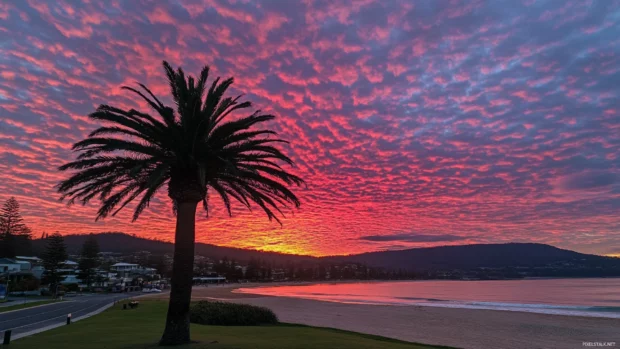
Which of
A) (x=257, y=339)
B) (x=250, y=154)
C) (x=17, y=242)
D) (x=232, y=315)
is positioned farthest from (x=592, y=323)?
(x=17, y=242)

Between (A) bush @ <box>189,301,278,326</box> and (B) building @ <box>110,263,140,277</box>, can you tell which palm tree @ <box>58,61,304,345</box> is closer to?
(A) bush @ <box>189,301,278,326</box>

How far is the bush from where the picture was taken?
27.6 m

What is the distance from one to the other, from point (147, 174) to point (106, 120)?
8.54 ft

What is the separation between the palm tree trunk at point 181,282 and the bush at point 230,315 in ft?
40.4

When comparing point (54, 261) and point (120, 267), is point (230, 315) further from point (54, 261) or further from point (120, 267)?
point (120, 267)

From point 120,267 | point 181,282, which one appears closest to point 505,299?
point 181,282

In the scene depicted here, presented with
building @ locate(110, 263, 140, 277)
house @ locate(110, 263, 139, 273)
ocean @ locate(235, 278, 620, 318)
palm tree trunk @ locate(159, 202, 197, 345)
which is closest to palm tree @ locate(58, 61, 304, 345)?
palm tree trunk @ locate(159, 202, 197, 345)

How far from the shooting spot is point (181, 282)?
15.8m

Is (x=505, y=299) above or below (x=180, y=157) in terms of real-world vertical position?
below

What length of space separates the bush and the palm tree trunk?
12.3 meters

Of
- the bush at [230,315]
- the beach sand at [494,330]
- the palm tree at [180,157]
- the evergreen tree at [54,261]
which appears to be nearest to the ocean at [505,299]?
the beach sand at [494,330]

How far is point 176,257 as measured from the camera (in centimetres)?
1614

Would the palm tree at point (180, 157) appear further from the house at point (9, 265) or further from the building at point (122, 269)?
the building at point (122, 269)

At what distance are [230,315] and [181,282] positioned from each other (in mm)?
13261
